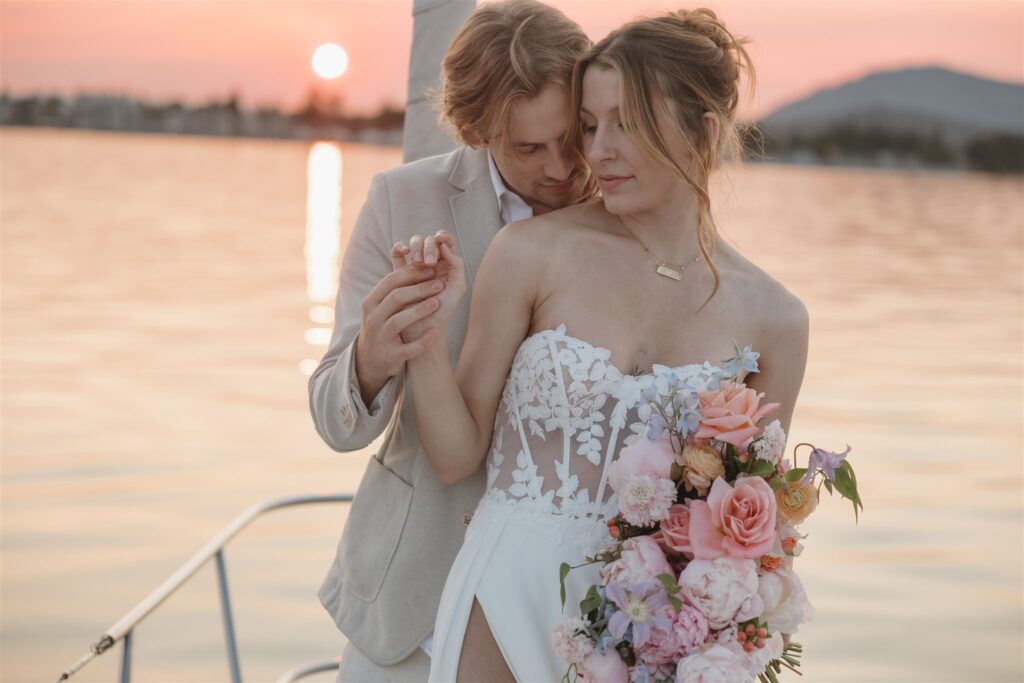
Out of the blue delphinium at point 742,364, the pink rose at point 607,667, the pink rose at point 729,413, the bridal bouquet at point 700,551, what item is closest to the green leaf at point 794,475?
the bridal bouquet at point 700,551

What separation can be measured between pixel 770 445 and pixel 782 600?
0.29 metres

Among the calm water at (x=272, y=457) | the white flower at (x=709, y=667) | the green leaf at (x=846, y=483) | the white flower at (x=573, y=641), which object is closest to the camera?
the white flower at (x=709, y=667)

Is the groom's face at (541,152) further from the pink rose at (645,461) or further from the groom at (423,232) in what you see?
the pink rose at (645,461)

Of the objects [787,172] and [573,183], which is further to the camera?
[787,172]

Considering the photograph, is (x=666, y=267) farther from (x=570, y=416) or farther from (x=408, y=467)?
(x=408, y=467)

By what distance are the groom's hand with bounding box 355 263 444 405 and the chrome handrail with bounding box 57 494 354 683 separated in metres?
0.72

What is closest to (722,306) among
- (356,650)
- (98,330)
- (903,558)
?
(356,650)

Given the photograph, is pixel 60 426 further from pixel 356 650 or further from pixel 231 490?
pixel 356 650

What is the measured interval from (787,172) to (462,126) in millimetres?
95944

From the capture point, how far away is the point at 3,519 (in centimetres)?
972

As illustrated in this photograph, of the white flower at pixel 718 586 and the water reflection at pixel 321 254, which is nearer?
the white flower at pixel 718 586

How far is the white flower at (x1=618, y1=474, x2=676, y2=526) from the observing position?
234 centimetres

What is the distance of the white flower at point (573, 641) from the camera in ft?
7.64

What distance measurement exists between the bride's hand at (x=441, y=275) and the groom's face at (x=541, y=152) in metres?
0.34
